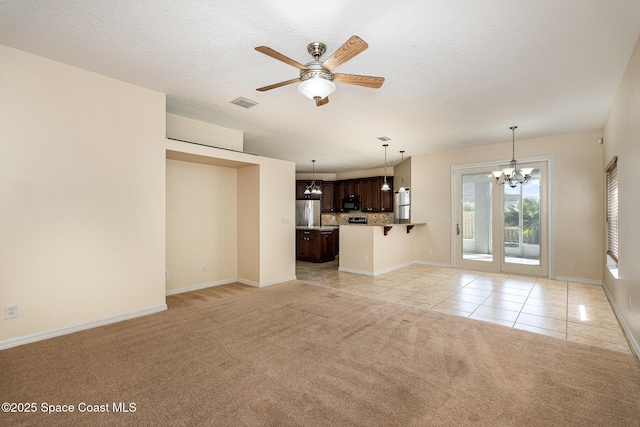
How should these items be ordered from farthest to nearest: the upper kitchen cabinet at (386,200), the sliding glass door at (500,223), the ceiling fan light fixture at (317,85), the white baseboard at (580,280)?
the upper kitchen cabinet at (386,200) < the sliding glass door at (500,223) < the white baseboard at (580,280) < the ceiling fan light fixture at (317,85)

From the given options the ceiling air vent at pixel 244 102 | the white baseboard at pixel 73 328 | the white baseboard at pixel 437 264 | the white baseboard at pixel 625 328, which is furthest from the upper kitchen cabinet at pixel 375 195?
the white baseboard at pixel 73 328

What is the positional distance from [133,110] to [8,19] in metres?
1.22

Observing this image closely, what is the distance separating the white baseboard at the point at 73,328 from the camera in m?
2.70

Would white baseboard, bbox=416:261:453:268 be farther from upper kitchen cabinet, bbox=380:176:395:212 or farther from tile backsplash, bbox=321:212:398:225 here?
upper kitchen cabinet, bbox=380:176:395:212

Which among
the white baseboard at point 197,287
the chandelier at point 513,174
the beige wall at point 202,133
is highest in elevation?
the beige wall at point 202,133

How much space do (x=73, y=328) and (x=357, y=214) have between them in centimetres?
768

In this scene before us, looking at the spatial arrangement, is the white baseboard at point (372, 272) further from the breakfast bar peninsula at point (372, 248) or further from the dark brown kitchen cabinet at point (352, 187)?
the dark brown kitchen cabinet at point (352, 187)

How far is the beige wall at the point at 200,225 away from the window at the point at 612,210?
19.2 feet

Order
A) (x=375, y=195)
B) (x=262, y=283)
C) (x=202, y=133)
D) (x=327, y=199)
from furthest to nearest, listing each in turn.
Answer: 1. (x=327, y=199)
2. (x=375, y=195)
3. (x=262, y=283)
4. (x=202, y=133)

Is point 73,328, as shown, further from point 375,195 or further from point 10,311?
point 375,195

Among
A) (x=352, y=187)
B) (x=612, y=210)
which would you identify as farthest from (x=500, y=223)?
(x=352, y=187)

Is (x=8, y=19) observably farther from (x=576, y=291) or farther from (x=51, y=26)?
(x=576, y=291)

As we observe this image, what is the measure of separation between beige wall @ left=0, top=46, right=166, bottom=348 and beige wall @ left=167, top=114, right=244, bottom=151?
813 mm

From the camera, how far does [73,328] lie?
9.96ft
